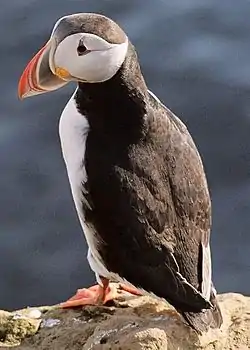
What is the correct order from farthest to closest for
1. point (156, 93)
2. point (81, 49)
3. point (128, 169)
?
point (156, 93) < point (128, 169) < point (81, 49)

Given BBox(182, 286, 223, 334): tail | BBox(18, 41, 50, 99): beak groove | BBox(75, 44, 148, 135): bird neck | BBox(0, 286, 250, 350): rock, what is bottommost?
BBox(0, 286, 250, 350): rock

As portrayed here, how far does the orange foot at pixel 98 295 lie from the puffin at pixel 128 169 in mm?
207

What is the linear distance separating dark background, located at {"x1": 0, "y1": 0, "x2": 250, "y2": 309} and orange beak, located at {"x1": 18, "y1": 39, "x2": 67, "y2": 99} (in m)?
1.87

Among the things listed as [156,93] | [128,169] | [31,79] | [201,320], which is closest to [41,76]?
[31,79]

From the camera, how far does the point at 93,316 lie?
16.0ft

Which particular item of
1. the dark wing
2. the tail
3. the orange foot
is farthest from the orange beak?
the tail

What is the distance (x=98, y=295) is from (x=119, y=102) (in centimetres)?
91

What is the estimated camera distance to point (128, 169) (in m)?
4.56

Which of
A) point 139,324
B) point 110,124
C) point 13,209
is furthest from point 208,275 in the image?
point 13,209

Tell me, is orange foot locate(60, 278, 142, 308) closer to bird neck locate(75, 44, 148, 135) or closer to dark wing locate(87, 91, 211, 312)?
dark wing locate(87, 91, 211, 312)

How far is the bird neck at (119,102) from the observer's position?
15.3 feet

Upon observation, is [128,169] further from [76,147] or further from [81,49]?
[81,49]

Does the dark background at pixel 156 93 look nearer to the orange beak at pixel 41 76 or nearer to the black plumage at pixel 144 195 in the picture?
the black plumage at pixel 144 195

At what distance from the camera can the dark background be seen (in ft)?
21.1
